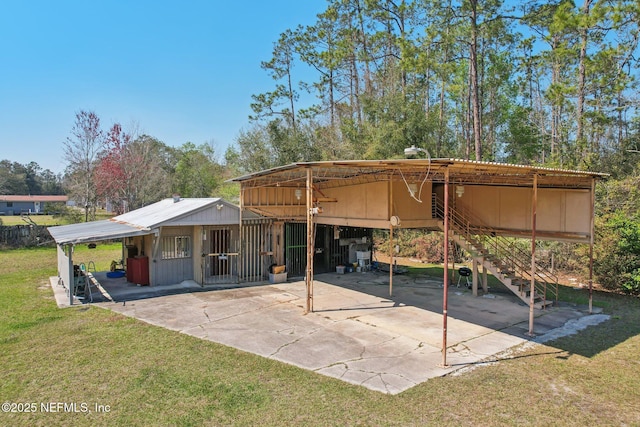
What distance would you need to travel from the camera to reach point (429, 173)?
1194 cm

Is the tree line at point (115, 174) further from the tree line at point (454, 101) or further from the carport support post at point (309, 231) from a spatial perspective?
the carport support post at point (309, 231)

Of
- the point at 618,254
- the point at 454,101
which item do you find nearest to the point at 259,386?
the point at 618,254

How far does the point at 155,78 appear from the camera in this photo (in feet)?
85.4

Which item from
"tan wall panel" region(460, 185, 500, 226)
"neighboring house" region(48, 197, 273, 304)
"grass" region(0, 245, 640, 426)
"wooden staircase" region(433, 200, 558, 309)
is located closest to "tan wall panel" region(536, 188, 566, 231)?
"tan wall panel" region(460, 185, 500, 226)

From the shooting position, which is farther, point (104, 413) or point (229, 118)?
point (229, 118)

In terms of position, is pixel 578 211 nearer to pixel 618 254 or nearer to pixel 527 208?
pixel 527 208

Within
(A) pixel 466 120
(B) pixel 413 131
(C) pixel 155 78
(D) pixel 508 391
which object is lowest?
(D) pixel 508 391

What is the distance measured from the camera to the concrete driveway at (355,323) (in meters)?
7.55

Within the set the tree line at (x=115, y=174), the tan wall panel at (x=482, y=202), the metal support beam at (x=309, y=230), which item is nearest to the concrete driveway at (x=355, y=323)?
the metal support beam at (x=309, y=230)

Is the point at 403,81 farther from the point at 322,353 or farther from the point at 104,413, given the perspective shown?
the point at 104,413

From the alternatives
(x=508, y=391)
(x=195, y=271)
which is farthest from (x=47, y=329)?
(x=508, y=391)

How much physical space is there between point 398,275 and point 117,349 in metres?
12.0

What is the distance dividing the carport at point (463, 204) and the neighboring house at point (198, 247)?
0.94 m

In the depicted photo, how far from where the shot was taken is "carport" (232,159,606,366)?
11109 mm
